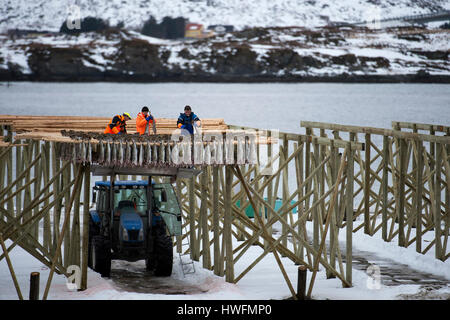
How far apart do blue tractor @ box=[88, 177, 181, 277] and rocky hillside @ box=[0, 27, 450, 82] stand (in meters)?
127

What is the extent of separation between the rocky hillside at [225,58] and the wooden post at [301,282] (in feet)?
425

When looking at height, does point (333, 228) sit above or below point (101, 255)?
above

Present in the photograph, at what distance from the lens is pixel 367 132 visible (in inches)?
1260

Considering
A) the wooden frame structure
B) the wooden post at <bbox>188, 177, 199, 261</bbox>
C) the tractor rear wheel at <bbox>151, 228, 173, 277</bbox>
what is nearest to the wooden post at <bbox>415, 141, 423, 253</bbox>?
the wooden frame structure

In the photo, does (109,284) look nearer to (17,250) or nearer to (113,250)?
(113,250)

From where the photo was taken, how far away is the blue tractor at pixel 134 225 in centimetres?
2392

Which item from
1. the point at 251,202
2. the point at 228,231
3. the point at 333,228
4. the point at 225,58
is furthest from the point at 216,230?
the point at 225,58

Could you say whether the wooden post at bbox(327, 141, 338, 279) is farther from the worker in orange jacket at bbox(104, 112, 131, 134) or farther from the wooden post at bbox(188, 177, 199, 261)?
the worker in orange jacket at bbox(104, 112, 131, 134)

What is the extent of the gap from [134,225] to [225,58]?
146244 millimetres

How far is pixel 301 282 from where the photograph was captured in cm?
2167

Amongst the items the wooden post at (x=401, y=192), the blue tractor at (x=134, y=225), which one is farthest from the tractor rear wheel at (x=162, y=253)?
the wooden post at (x=401, y=192)

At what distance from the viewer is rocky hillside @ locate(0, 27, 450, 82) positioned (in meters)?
156

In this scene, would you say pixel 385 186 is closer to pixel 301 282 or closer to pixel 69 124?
pixel 69 124
